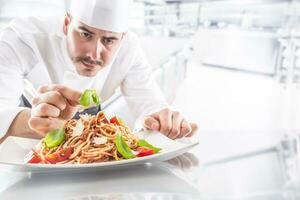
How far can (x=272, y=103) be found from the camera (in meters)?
1.99

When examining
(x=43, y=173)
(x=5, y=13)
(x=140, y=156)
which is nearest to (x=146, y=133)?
(x=140, y=156)

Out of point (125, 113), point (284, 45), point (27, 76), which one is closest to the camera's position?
point (27, 76)

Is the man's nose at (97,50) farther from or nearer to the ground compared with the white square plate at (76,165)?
farther from the ground

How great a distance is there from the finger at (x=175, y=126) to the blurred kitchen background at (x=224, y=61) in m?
0.18

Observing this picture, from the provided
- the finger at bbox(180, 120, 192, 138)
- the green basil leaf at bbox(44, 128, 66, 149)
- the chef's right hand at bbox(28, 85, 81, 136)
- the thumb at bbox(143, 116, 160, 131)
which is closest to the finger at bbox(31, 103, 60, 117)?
the chef's right hand at bbox(28, 85, 81, 136)

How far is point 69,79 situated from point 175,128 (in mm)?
459

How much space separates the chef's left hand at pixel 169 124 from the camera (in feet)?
3.83

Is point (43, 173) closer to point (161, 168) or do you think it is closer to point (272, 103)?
point (161, 168)

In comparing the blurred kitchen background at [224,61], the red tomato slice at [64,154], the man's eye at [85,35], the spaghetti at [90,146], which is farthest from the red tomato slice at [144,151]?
the man's eye at [85,35]

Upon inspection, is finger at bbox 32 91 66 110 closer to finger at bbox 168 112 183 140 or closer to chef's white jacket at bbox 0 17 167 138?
chef's white jacket at bbox 0 17 167 138

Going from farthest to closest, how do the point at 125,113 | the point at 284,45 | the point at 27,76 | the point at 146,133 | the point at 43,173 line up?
the point at 284,45, the point at 125,113, the point at 27,76, the point at 146,133, the point at 43,173

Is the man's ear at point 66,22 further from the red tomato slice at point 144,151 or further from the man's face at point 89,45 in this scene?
the red tomato slice at point 144,151

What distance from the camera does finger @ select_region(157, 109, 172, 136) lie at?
1164 mm

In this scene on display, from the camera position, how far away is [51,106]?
1113 millimetres
